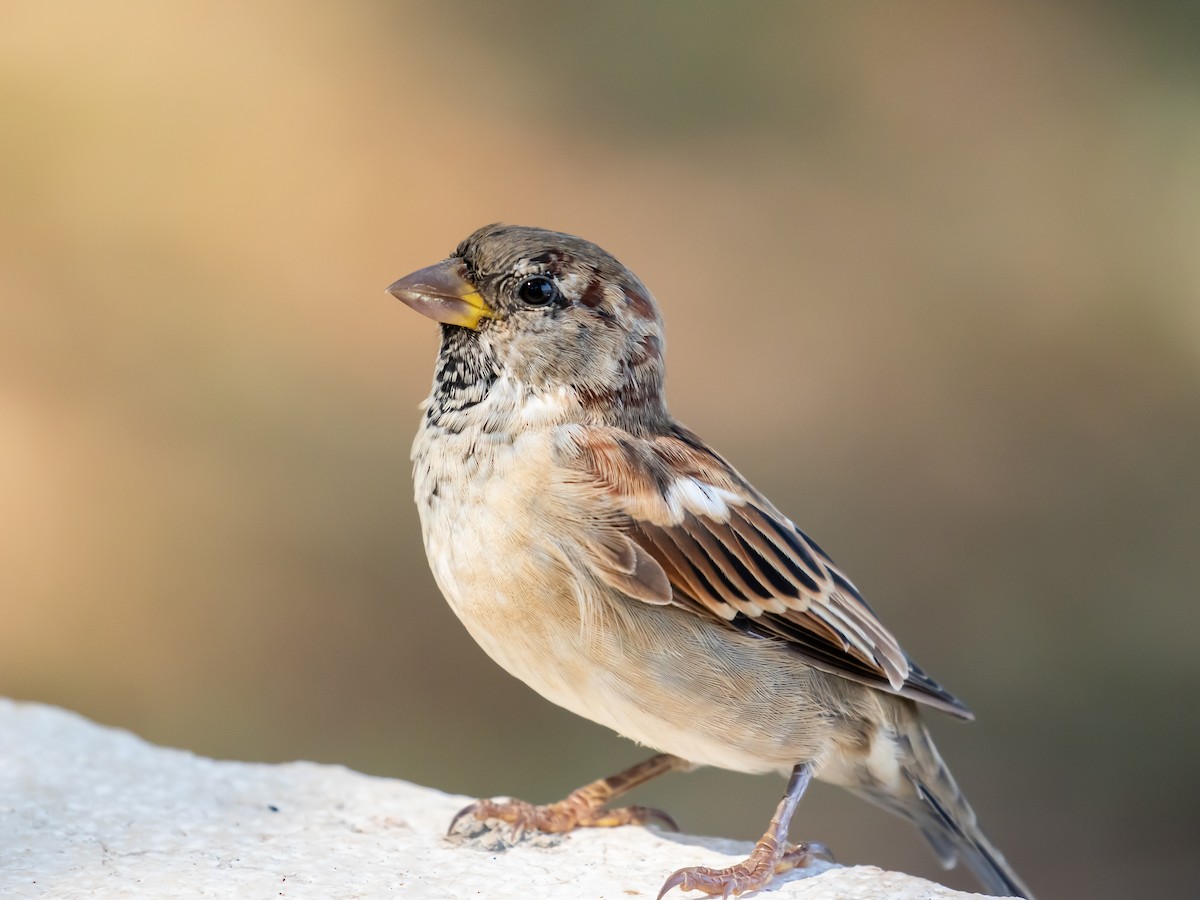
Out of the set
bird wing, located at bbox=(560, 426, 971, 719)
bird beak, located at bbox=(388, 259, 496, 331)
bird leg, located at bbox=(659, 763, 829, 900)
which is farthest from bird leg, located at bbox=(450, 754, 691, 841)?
bird beak, located at bbox=(388, 259, 496, 331)

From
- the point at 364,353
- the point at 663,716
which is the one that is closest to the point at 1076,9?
the point at 364,353

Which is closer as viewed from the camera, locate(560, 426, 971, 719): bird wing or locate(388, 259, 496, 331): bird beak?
locate(560, 426, 971, 719): bird wing

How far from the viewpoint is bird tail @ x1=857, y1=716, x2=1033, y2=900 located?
307 centimetres

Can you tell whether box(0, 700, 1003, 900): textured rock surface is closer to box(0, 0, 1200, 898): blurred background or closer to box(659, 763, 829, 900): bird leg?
box(659, 763, 829, 900): bird leg

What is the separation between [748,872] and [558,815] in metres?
0.61

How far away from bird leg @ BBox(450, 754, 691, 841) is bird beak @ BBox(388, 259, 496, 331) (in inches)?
42.3

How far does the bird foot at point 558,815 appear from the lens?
3.05 metres

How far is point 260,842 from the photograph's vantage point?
2842 millimetres

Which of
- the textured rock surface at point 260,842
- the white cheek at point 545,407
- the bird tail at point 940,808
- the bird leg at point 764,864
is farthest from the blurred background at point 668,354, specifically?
the white cheek at point 545,407

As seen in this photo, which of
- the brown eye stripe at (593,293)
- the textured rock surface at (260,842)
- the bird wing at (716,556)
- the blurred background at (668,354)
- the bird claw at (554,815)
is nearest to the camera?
the textured rock surface at (260,842)

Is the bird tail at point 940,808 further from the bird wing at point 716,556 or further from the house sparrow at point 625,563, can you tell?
the bird wing at point 716,556

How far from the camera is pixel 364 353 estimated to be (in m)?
6.85

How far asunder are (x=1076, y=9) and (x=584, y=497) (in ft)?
Answer: 20.3

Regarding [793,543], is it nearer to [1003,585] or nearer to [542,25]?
[1003,585]
